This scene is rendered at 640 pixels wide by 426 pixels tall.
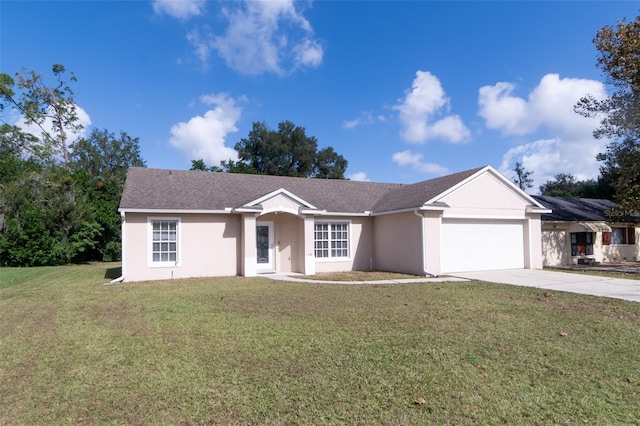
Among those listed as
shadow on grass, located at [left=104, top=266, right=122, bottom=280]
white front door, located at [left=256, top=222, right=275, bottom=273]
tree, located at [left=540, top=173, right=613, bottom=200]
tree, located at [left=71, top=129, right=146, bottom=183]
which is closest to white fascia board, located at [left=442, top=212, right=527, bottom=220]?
white front door, located at [left=256, top=222, right=275, bottom=273]

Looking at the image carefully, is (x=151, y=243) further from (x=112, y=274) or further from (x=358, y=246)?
(x=358, y=246)

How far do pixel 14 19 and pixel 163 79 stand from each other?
8.44 meters

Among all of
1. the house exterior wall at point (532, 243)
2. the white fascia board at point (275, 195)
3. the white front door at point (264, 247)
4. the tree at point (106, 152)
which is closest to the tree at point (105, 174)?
the tree at point (106, 152)

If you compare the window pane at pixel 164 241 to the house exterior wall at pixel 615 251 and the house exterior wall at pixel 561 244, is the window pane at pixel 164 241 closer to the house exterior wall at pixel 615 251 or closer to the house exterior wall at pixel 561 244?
the house exterior wall at pixel 561 244

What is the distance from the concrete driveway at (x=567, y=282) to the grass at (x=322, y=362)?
6.47 ft

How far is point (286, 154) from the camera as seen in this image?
166ft

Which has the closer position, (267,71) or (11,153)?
(267,71)

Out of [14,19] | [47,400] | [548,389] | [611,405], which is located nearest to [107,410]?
[47,400]

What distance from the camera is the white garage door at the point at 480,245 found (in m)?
16.7

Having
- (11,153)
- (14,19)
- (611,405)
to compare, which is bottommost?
(611,405)

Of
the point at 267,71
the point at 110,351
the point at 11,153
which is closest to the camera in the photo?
the point at 110,351

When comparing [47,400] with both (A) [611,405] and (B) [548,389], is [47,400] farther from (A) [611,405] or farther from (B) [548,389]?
(A) [611,405]

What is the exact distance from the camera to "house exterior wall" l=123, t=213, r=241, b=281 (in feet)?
48.4

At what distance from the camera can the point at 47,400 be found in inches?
169
